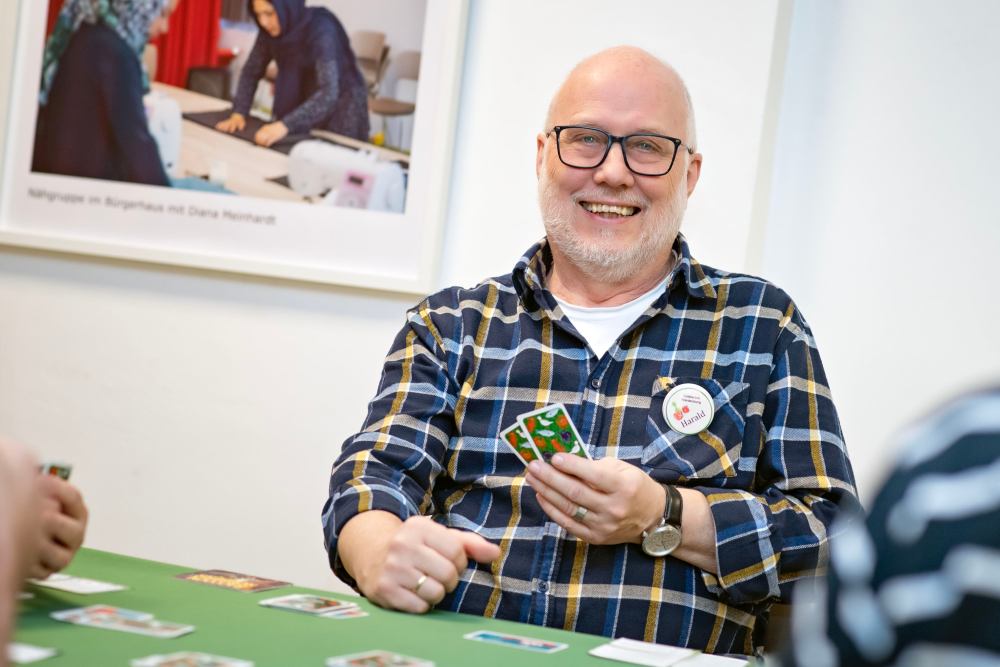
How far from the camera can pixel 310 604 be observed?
4.45 ft

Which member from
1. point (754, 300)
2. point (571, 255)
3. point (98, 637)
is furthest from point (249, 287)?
point (98, 637)

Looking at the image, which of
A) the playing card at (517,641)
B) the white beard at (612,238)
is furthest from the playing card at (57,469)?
the white beard at (612,238)

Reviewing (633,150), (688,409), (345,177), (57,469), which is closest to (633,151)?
(633,150)

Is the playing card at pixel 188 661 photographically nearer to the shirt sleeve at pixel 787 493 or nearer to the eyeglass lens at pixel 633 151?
the shirt sleeve at pixel 787 493

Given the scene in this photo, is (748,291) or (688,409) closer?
(688,409)

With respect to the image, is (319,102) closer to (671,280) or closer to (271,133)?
(271,133)

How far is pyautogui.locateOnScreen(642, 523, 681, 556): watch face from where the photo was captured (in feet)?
5.54

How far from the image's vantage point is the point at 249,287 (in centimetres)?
297

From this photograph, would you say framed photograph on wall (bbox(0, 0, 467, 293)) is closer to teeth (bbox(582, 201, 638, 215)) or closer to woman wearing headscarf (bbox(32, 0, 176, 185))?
woman wearing headscarf (bbox(32, 0, 176, 185))

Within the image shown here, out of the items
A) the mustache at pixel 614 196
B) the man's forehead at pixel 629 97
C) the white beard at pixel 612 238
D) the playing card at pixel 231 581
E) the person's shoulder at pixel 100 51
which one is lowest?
the playing card at pixel 231 581

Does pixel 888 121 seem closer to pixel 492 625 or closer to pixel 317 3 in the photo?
pixel 317 3

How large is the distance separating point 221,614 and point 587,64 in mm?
1384

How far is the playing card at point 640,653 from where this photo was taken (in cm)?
121

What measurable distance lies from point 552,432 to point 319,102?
157 centimetres
